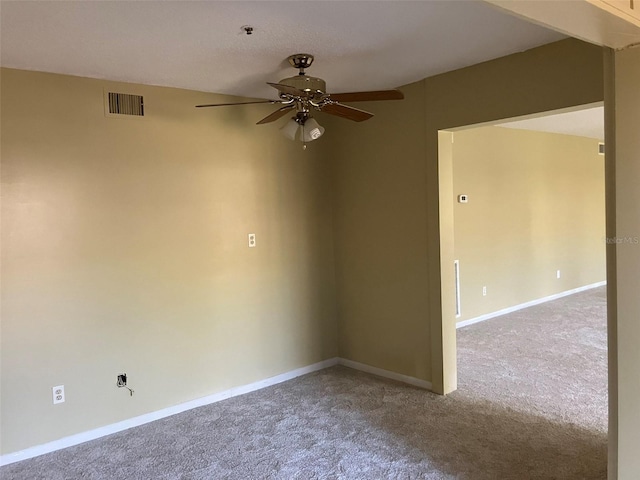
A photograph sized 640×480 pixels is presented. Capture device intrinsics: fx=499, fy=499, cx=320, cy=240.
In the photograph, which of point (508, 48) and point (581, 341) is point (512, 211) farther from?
point (508, 48)

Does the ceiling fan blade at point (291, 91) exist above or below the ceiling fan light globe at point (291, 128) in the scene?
above

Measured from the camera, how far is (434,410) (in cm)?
355

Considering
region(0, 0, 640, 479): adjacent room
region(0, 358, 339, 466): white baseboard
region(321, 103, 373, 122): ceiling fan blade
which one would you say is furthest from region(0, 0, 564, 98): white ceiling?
region(0, 358, 339, 466): white baseboard

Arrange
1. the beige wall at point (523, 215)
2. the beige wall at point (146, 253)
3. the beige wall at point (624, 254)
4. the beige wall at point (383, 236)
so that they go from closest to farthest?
the beige wall at point (624, 254) → the beige wall at point (146, 253) → the beige wall at point (383, 236) → the beige wall at point (523, 215)

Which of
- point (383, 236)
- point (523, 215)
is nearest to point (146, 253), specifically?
point (383, 236)

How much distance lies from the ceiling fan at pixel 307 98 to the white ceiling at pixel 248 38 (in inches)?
6.8

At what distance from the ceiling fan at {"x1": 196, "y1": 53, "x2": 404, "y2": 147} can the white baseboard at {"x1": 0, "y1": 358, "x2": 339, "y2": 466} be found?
6.90 feet

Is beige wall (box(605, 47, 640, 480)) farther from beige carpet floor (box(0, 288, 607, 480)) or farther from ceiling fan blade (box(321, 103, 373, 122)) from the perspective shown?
ceiling fan blade (box(321, 103, 373, 122))

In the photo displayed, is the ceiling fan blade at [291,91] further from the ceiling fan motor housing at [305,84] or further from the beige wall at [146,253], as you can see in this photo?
the beige wall at [146,253]

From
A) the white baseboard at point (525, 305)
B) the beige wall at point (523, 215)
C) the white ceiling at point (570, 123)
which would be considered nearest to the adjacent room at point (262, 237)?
the white baseboard at point (525, 305)

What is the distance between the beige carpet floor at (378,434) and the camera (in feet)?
9.24

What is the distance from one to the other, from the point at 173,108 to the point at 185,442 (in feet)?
7.62

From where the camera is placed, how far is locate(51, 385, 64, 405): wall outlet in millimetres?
3201

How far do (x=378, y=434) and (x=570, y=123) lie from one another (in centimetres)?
510
